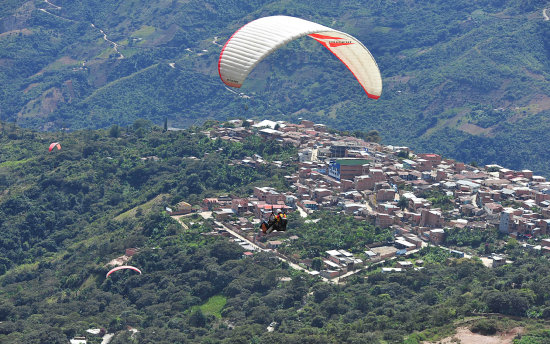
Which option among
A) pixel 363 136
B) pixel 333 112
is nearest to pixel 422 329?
Answer: pixel 363 136

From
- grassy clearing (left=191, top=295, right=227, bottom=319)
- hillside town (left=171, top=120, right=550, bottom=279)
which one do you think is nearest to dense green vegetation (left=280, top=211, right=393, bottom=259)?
hillside town (left=171, top=120, right=550, bottom=279)

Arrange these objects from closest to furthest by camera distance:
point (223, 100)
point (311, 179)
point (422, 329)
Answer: point (422, 329) → point (311, 179) → point (223, 100)

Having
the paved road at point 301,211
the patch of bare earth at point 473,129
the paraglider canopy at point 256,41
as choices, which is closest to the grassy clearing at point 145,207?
the paved road at point 301,211

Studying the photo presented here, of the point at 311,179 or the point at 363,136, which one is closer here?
the point at 311,179

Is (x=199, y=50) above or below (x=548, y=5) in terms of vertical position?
below

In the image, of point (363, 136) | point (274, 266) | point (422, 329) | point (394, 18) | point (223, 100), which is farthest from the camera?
point (394, 18)

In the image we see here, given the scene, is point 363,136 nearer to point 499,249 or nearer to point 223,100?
point 499,249

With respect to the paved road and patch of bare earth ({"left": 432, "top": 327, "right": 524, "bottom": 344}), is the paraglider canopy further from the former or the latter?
the paved road

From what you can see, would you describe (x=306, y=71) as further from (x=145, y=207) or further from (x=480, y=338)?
(x=480, y=338)
